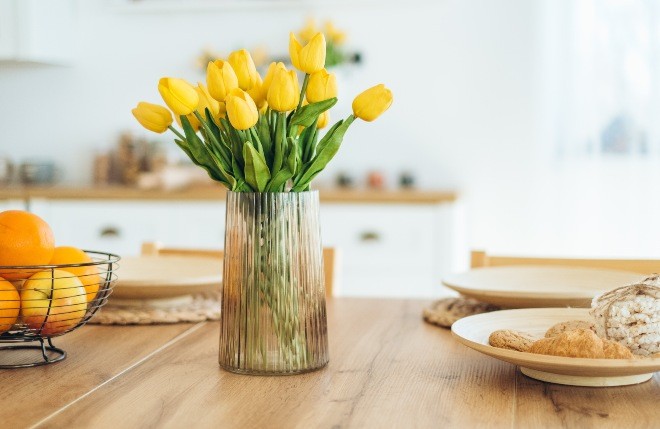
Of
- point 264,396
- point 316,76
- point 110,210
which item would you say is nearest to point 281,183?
point 316,76

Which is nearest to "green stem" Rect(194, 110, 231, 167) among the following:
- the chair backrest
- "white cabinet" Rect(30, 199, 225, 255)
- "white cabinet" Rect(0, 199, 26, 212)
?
the chair backrest

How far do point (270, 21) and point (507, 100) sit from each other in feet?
3.53

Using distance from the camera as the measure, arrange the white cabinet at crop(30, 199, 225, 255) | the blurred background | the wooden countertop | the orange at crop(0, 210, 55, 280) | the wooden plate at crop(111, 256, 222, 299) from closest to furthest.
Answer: the orange at crop(0, 210, 55, 280), the wooden plate at crop(111, 256, 222, 299), the wooden countertop, the white cabinet at crop(30, 199, 225, 255), the blurred background

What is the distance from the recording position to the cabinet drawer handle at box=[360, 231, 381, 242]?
128 inches

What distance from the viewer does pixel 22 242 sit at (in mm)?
1130

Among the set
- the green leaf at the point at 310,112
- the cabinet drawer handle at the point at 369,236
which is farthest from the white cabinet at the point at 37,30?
the green leaf at the point at 310,112

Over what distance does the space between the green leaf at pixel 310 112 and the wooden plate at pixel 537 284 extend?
468 millimetres

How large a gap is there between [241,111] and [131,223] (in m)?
2.53

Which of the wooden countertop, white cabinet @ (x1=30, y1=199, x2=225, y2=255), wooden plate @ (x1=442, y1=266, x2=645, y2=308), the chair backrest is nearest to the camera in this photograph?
wooden plate @ (x1=442, y1=266, x2=645, y2=308)

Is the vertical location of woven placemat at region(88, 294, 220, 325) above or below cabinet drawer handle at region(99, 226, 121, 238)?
below

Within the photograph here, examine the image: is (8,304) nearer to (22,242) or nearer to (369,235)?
(22,242)

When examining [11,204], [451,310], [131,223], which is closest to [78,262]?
[451,310]

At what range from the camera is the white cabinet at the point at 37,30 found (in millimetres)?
3582

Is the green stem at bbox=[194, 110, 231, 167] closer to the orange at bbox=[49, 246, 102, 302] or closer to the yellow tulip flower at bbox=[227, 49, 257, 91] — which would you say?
the yellow tulip flower at bbox=[227, 49, 257, 91]
